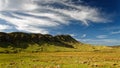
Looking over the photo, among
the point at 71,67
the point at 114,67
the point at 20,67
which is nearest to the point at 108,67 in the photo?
the point at 114,67

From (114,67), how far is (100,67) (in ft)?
7.48

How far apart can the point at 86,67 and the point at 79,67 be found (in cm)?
120

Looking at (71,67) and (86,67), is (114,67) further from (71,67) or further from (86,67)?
(71,67)

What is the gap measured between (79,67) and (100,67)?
11.5 ft

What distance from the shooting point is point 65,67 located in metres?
34.8

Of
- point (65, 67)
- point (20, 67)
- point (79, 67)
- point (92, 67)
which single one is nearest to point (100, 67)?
point (92, 67)

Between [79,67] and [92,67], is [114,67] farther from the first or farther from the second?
[79,67]

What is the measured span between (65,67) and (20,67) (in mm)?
7695

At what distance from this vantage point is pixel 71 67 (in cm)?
3494

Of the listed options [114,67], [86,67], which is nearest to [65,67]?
[86,67]

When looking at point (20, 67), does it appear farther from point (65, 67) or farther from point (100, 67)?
point (100, 67)

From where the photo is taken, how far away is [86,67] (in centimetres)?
3444

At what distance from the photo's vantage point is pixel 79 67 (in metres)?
34.8

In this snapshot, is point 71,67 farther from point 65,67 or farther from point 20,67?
point 20,67
